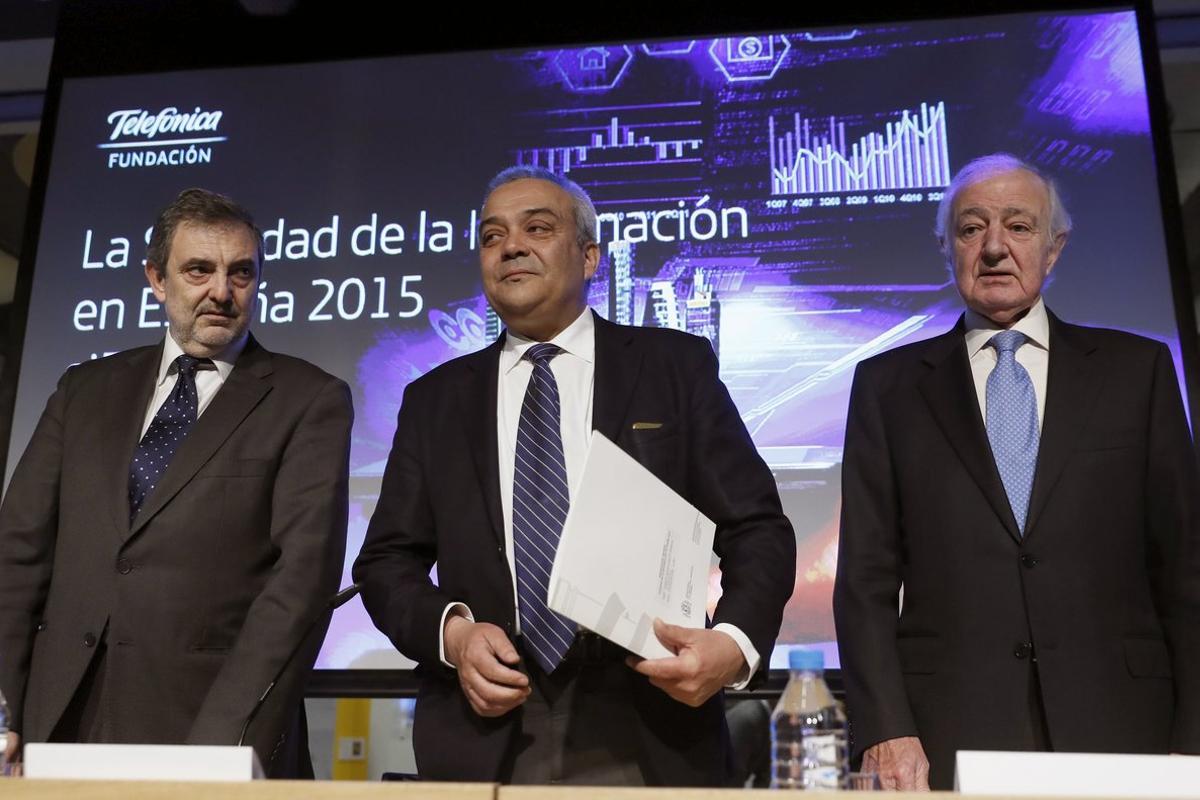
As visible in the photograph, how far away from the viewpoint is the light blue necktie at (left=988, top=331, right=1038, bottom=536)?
2.29m

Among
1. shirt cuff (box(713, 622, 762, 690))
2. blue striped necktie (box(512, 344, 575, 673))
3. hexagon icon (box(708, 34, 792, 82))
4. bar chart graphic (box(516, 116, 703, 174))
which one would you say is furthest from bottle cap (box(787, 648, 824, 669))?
hexagon icon (box(708, 34, 792, 82))

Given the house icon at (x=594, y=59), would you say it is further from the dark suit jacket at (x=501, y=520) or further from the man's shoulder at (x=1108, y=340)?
the man's shoulder at (x=1108, y=340)

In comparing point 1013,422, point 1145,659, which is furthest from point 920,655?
point 1013,422

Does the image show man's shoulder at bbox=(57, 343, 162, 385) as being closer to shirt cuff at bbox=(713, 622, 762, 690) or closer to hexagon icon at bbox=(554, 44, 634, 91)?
shirt cuff at bbox=(713, 622, 762, 690)

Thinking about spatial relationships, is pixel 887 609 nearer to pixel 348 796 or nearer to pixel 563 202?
pixel 563 202

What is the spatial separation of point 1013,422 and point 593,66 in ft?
7.14

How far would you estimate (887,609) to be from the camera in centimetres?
228

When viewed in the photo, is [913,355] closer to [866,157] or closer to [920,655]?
[920,655]

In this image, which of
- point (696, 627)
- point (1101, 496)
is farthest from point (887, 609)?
point (696, 627)

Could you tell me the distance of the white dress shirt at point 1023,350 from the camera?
2.40m

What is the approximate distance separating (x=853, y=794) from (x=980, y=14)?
3266 mm

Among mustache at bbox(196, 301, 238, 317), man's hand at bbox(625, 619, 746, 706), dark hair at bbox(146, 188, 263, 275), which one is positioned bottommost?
man's hand at bbox(625, 619, 746, 706)

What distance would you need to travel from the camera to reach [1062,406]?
230 centimetres

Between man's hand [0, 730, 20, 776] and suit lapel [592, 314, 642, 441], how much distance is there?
1.08m
